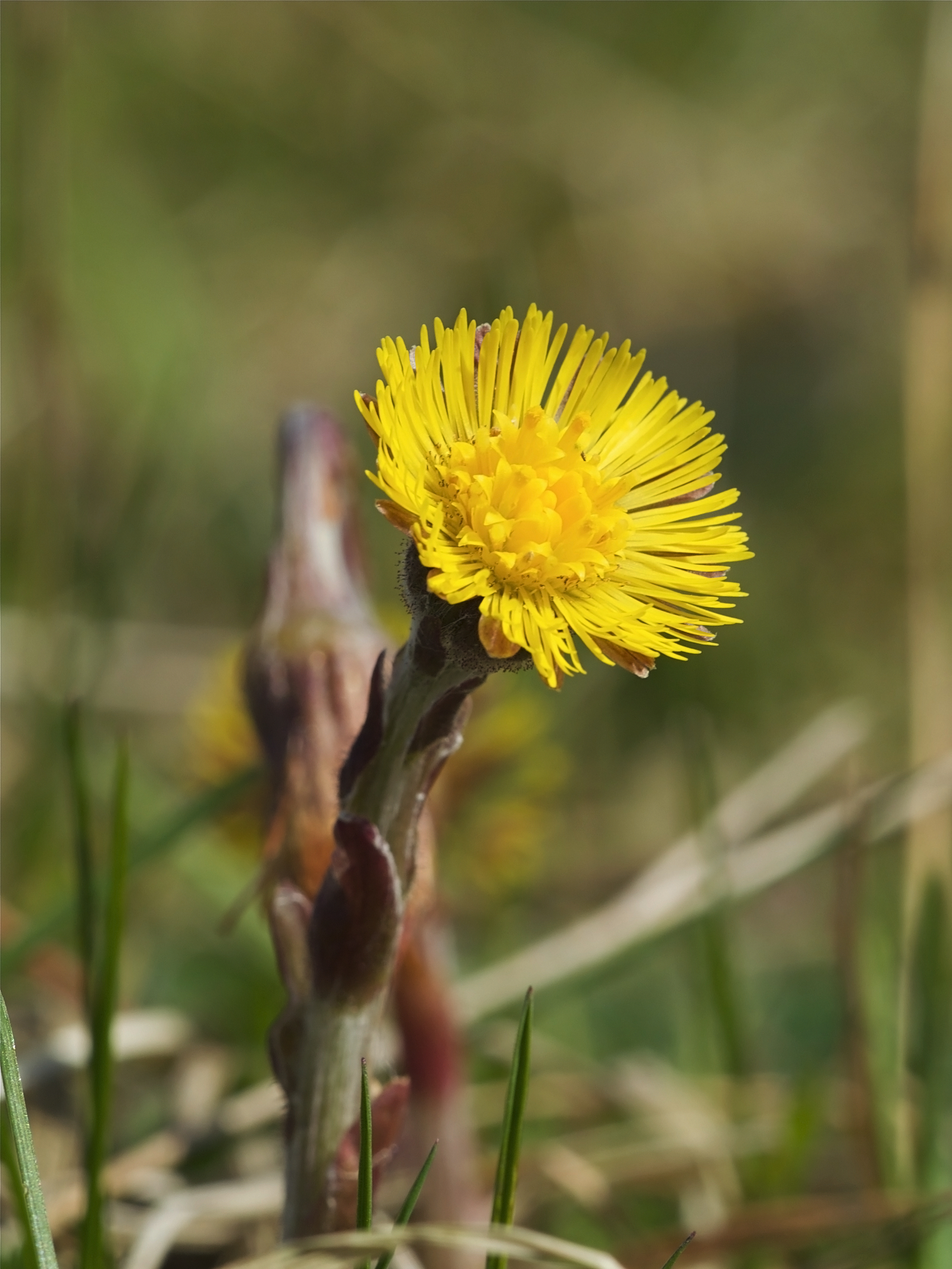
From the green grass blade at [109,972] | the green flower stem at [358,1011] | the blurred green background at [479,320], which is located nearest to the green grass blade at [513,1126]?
the green flower stem at [358,1011]

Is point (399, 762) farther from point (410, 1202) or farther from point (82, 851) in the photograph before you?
point (82, 851)

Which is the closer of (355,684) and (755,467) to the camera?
(355,684)

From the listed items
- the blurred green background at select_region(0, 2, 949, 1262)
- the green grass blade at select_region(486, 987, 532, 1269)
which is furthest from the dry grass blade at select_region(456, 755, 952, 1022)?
the green grass blade at select_region(486, 987, 532, 1269)

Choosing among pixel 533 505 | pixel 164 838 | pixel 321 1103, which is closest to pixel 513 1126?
pixel 321 1103

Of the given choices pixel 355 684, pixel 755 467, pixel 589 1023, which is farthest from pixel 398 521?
pixel 755 467

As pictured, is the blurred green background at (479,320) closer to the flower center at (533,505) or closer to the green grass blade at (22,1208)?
the green grass blade at (22,1208)

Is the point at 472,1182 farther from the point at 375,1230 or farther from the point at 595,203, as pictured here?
the point at 595,203

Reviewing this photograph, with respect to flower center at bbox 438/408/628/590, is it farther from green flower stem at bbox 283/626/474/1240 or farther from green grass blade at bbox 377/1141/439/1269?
green grass blade at bbox 377/1141/439/1269
